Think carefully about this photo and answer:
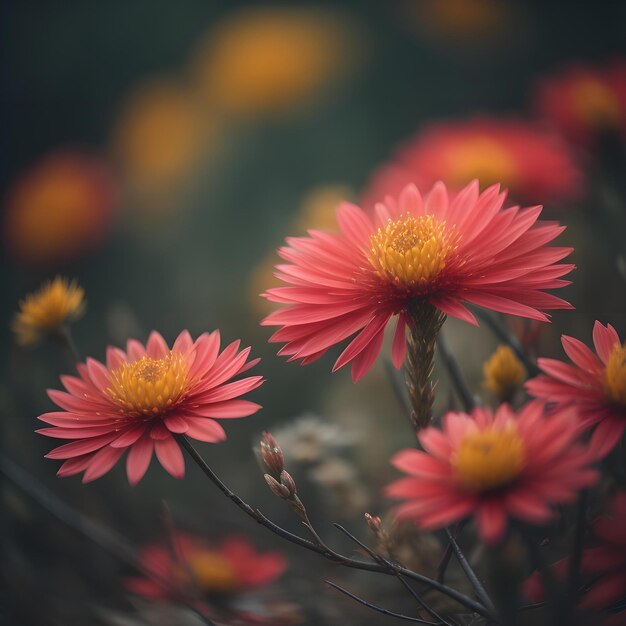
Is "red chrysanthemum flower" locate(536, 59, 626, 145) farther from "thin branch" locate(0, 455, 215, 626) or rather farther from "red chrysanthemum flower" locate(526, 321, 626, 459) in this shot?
"thin branch" locate(0, 455, 215, 626)

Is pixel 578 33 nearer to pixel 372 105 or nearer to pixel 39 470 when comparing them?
pixel 372 105

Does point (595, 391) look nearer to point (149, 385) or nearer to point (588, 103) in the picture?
point (149, 385)

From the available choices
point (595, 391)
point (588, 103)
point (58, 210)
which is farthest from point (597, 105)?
point (58, 210)

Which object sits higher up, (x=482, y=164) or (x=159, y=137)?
(x=159, y=137)

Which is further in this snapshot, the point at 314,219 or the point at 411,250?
the point at 314,219

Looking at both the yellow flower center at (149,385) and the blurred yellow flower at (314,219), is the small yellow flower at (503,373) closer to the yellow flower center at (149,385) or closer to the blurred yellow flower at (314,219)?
the yellow flower center at (149,385)

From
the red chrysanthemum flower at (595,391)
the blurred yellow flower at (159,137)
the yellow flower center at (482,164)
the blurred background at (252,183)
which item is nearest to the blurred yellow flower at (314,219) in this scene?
the blurred background at (252,183)
